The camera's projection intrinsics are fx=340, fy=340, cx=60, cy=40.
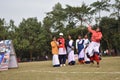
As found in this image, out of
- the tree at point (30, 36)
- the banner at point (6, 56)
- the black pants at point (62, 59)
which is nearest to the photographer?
the banner at point (6, 56)

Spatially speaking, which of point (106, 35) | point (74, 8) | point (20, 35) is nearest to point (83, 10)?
point (74, 8)

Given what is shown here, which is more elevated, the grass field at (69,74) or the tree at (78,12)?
the tree at (78,12)

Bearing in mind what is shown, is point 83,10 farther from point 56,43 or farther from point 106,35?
point 56,43

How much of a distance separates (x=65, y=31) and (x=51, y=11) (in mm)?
9034

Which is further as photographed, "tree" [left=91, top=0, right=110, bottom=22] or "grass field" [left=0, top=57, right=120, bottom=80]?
"tree" [left=91, top=0, right=110, bottom=22]

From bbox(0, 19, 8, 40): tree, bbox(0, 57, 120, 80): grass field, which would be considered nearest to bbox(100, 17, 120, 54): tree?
bbox(0, 19, 8, 40): tree

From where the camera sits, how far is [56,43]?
2073cm

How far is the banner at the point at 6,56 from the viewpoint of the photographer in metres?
19.0

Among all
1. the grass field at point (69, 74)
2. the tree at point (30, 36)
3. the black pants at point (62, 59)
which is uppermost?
the tree at point (30, 36)

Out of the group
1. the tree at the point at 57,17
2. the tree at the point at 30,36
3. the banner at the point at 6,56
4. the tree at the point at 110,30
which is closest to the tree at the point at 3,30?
the tree at the point at 30,36

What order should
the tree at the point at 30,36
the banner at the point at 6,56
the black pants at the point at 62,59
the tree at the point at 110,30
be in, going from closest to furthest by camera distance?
the banner at the point at 6,56 → the black pants at the point at 62,59 → the tree at the point at 110,30 → the tree at the point at 30,36

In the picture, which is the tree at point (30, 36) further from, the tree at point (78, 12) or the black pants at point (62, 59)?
the black pants at point (62, 59)

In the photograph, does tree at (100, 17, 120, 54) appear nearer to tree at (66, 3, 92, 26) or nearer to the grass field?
tree at (66, 3, 92, 26)

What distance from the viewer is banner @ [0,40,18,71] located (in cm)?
1903
